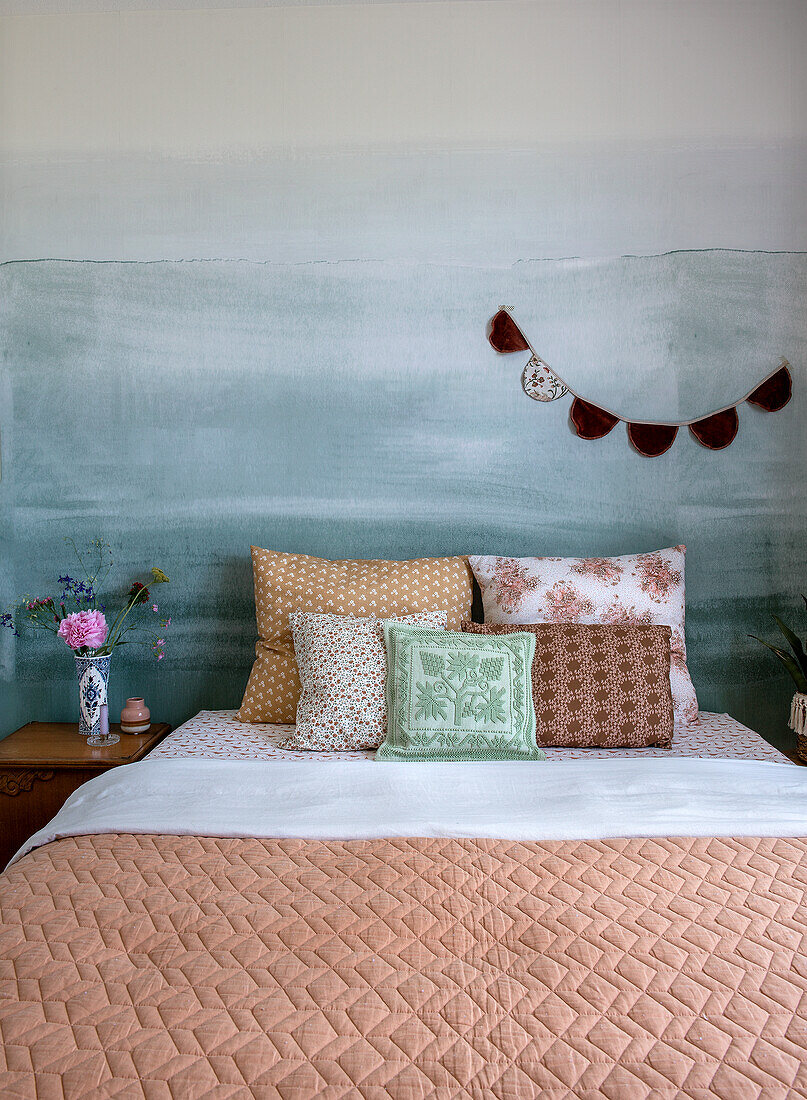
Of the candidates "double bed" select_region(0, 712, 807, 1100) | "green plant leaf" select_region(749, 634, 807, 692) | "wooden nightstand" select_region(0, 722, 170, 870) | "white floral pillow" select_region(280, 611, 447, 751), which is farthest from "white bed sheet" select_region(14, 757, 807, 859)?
"green plant leaf" select_region(749, 634, 807, 692)

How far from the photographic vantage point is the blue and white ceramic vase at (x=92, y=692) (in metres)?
2.47

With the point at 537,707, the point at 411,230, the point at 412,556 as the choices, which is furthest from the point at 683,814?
the point at 411,230

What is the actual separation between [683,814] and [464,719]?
1.89 feet

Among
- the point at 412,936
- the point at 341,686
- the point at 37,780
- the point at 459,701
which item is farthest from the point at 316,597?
the point at 412,936

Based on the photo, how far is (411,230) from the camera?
8.70ft

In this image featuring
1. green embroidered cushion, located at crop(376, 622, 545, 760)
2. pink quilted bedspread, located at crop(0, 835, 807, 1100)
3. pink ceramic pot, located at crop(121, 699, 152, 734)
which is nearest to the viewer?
pink quilted bedspread, located at crop(0, 835, 807, 1100)

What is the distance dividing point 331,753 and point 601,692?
0.71 metres

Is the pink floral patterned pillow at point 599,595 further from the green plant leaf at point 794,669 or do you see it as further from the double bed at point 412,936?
the double bed at point 412,936

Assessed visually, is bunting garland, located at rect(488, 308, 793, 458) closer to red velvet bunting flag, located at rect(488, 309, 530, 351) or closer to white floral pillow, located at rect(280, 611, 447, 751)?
red velvet bunting flag, located at rect(488, 309, 530, 351)

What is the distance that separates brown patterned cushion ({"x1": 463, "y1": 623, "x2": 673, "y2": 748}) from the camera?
2.14 m

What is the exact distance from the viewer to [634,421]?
266cm

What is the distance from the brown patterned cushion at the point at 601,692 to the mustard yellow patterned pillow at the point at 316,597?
1.18 ft

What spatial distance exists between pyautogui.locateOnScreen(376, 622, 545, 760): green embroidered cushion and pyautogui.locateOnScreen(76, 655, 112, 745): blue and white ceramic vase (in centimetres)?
92

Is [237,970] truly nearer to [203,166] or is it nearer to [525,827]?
[525,827]
